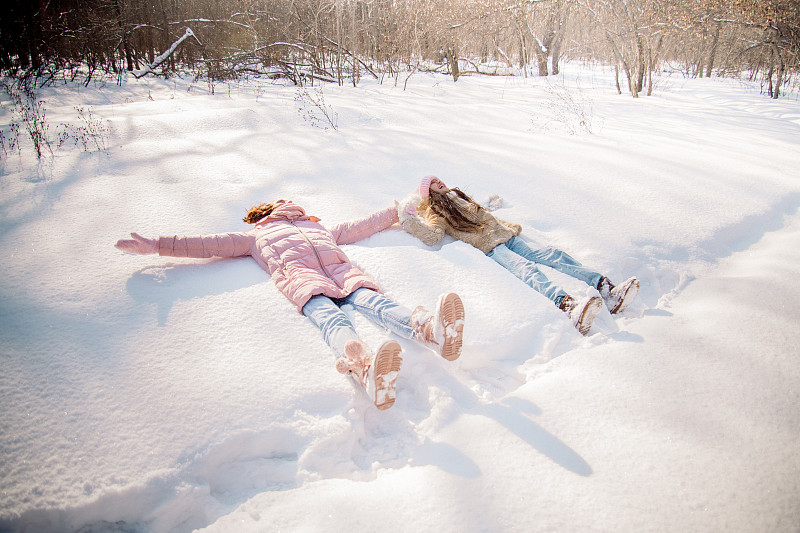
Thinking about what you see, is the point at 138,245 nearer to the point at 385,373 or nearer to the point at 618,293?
the point at 385,373

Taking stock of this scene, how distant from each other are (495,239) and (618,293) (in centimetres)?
85

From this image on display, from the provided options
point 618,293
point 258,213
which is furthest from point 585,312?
point 258,213

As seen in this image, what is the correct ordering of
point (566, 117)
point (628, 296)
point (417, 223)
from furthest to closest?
point (566, 117) → point (417, 223) → point (628, 296)

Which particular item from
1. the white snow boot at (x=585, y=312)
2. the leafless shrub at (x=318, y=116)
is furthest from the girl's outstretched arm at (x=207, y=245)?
the leafless shrub at (x=318, y=116)

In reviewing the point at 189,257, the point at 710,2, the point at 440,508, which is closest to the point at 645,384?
the point at 440,508

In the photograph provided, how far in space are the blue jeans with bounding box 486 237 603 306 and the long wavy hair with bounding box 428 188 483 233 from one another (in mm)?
259

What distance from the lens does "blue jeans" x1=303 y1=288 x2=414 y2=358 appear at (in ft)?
5.98

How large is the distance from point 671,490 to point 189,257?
8.42 feet

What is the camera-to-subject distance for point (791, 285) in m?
2.16

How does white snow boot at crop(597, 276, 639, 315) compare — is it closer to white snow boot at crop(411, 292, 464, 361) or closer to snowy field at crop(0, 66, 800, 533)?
snowy field at crop(0, 66, 800, 533)

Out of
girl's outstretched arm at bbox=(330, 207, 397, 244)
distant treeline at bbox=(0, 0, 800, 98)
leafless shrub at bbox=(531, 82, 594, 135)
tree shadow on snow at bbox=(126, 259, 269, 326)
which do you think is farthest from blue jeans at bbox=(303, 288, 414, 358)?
distant treeline at bbox=(0, 0, 800, 98)

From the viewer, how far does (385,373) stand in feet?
4.95

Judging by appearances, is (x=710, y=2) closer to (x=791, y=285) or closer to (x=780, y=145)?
(x=780, y=145)

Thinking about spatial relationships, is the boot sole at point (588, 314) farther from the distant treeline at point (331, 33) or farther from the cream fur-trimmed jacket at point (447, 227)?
the distant treeline at point (331, 33)
